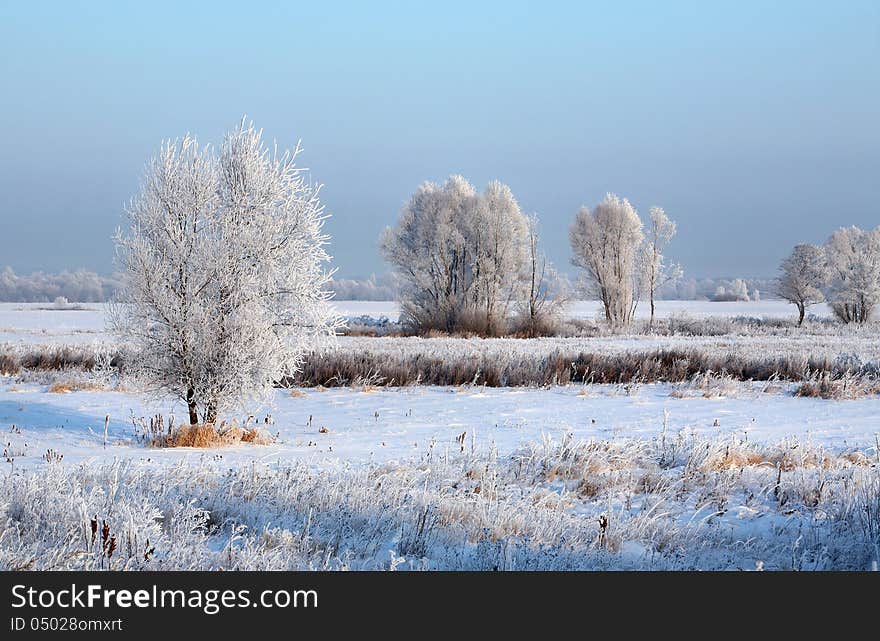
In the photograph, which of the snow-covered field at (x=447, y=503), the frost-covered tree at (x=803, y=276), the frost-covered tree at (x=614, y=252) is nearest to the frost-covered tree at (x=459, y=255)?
the frost-covered tree at (x=614, y=252)

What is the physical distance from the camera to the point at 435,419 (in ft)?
45.0

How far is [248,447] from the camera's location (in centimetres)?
1083

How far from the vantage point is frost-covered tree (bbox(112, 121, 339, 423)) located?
36.2 feet

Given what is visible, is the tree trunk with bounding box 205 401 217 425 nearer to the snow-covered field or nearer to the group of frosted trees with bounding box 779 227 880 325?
the snow-covered field

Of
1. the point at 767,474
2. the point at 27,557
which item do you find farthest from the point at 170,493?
the point at 767,474

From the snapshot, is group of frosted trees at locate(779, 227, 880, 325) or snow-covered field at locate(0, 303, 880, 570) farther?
group of frosted trees at locate(779, 227, 880, 325)

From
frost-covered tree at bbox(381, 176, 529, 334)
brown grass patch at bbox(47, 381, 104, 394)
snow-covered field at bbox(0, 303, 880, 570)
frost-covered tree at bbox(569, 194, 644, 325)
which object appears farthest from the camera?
frost-covered tree at bbox(569, 194, 644, 325)

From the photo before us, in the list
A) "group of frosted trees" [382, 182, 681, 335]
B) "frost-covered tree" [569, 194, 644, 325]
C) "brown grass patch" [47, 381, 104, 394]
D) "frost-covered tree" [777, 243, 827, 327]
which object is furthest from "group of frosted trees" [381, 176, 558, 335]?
"brown grass patch" [47, 381, 104, 394]

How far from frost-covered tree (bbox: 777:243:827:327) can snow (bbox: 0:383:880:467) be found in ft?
157

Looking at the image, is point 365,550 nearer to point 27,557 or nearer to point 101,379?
point 27,557

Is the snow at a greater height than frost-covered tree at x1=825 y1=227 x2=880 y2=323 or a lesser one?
lesser

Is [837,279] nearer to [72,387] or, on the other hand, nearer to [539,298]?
[539,298]

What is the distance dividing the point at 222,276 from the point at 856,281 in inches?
2337

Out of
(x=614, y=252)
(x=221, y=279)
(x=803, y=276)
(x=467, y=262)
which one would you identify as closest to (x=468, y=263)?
(x=467, y=262)
